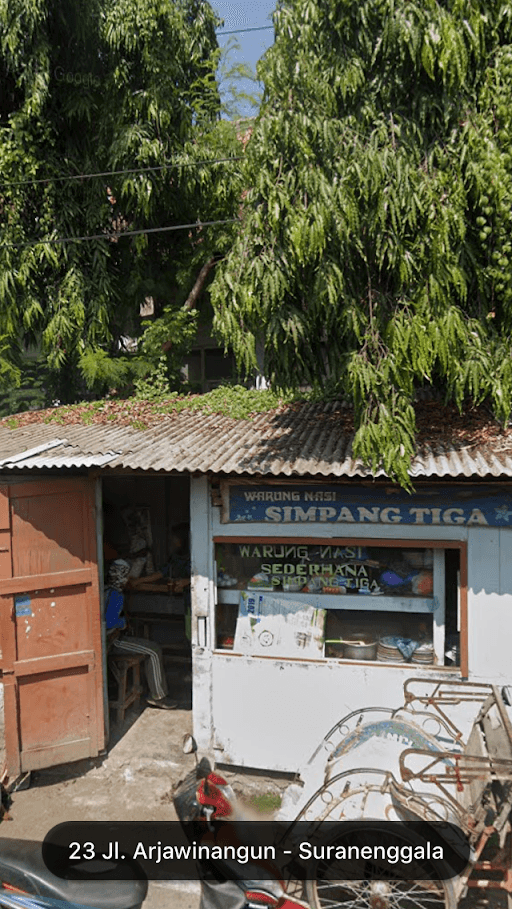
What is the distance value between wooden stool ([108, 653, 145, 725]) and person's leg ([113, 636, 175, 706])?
0.08 m

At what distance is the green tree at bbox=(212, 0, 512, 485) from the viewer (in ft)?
16.9

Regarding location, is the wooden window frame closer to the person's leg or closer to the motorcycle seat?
the person's leg

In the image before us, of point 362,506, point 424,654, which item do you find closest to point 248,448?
point 362,506

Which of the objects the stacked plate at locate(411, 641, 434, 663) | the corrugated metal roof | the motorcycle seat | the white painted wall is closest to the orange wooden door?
the corrugated metal roof

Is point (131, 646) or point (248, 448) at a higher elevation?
point (248, 448)

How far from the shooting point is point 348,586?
6.63 m

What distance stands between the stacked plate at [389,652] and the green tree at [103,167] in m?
6.96

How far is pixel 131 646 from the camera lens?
8164mm

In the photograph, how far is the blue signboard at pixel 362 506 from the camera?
238 inches

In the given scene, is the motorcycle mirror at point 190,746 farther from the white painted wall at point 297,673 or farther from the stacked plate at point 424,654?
the stacked plate at point 424,654

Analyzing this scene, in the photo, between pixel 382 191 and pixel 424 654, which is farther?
pixel 424 654

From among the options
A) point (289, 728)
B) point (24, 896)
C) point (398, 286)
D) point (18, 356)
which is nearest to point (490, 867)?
point (289, 728)

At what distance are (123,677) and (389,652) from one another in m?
3.57
